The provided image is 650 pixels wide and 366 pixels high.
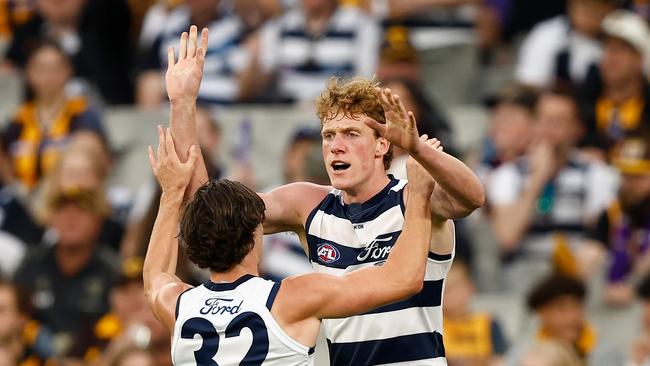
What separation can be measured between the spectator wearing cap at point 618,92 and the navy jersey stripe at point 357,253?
5194mm

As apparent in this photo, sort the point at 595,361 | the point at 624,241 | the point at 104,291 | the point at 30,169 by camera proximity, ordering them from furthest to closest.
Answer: the point at 30,169, the point at 104,291, the point at 624,241, the point at 595,361

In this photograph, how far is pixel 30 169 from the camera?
1305 cm

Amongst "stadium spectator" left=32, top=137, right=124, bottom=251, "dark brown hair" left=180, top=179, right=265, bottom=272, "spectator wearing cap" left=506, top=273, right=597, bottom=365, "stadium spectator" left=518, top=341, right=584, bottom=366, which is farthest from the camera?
"stadium spectator" left=32, top=137, right=124, bottom=251

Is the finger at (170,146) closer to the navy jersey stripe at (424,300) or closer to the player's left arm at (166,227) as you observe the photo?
the player's left arm at (166,227)

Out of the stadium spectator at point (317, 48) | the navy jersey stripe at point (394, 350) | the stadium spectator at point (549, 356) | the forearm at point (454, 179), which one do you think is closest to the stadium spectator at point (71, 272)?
the stadium spectator at point (317, 48)

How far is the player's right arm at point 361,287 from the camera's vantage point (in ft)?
19.2

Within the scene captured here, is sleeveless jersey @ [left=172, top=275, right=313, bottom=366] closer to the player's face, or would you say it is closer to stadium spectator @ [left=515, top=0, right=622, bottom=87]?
the player's face

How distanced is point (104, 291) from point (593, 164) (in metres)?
3.51

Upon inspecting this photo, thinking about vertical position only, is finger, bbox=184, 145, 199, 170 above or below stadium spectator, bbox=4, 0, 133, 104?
below

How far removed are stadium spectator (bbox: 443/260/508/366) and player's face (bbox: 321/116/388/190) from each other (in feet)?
12.1

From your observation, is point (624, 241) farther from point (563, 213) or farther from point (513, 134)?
point (513, 134)

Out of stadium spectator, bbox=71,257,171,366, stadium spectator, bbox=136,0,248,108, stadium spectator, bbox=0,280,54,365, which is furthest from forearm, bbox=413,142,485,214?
stadium spectator, bbox=136,0,248,108

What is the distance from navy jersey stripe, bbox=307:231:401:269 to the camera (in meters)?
6.32

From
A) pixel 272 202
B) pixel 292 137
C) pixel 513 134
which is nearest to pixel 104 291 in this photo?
pixel 292 137
